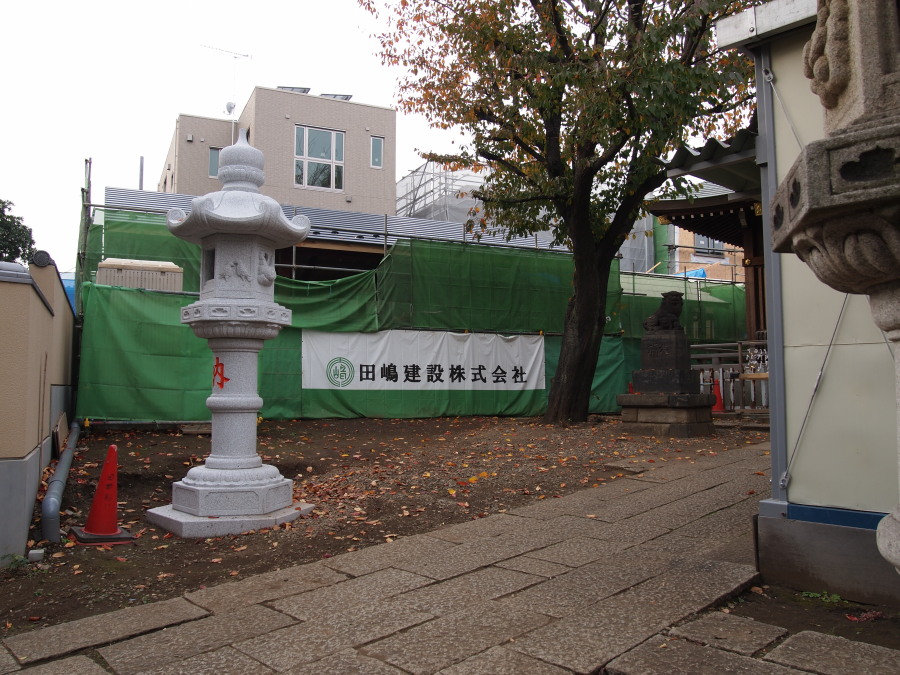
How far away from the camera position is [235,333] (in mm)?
6031

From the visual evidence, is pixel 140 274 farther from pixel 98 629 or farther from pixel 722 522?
pixel 722 522

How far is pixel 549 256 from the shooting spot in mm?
16531

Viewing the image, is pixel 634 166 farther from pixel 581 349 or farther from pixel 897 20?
pixel 897 20

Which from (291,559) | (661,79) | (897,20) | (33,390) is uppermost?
(661,79)

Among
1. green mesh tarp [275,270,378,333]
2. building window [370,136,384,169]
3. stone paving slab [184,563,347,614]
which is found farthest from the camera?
building window [370,136,384,169]

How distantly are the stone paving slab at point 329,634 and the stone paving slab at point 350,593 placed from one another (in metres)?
0.10

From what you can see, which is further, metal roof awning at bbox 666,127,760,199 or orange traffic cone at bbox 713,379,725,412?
orange traffic cone at bbox 713,379,725,412

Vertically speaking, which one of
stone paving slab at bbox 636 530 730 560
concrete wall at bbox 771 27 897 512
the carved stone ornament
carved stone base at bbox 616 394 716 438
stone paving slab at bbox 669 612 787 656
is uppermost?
the carved stone ornament

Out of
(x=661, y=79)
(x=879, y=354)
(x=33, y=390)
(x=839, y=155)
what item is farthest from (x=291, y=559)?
(x=661, y=79)

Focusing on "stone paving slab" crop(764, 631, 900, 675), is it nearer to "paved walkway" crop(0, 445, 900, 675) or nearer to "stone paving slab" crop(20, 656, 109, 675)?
"paved walkway" crop(0, 445, 900, 675)

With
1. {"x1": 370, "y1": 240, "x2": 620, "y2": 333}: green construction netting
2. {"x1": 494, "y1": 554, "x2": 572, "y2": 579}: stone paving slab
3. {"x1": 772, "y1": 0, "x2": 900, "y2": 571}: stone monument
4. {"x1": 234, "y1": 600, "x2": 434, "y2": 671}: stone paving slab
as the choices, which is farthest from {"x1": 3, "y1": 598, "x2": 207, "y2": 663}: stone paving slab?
{"x1": 370, "y1": 240, "x2": 620, "y2": 333}: green construction netting

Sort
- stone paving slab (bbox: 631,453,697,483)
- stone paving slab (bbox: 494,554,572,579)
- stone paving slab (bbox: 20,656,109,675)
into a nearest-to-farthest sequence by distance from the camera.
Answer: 1. stone paving slab (bbox: 20,656,109,675)
2. stone paving slab (bbox: 494,554,572,579)
3. stone paving slab (bbox: 631,453,697,483)

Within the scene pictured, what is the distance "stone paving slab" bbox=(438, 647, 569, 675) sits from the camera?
2.95m

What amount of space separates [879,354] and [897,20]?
2.07m
